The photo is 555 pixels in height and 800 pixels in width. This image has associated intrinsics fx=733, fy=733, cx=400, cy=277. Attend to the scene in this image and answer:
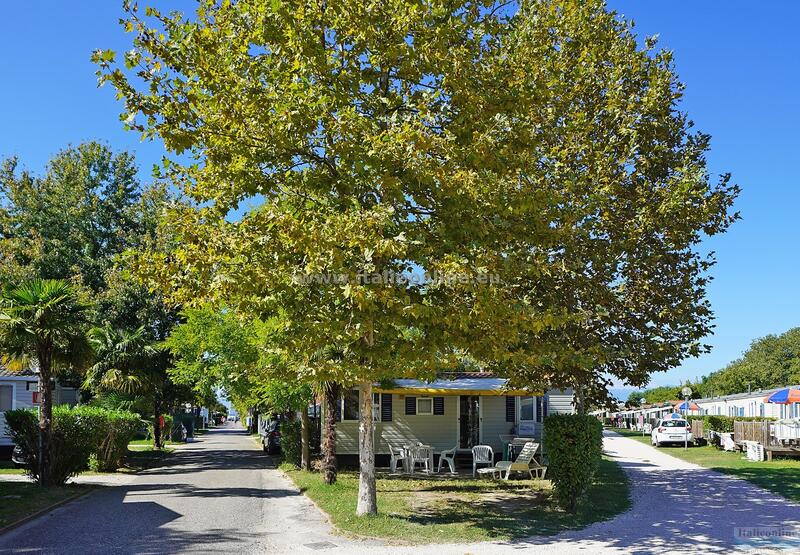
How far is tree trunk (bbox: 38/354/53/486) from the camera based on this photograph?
16922 mm

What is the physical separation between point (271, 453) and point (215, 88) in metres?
23.8

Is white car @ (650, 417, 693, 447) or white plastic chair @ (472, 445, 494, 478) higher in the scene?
white plastic chair @ (472, 445, 494, 478)

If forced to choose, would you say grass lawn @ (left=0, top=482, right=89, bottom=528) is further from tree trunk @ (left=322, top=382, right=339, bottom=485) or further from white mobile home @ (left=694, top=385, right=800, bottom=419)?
white mobile home @ (left=694, top=385, right=800, bottom=419)

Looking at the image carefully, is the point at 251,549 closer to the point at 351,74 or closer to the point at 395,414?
the point at 351,74

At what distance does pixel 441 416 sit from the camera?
973 inches

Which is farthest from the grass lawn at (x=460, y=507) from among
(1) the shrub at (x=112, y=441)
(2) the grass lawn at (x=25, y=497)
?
(1) the shrub at (x=112, y=441)

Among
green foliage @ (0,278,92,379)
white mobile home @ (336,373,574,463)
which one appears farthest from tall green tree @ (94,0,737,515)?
white mobile home @ (336,373,574,463)

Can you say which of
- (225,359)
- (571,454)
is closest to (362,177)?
(571,454)

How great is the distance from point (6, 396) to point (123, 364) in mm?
4625

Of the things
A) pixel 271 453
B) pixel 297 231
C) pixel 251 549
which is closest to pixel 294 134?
pixel 297 231

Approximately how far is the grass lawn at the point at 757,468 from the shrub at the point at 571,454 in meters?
5.17

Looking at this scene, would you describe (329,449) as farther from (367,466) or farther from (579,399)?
(579,399)

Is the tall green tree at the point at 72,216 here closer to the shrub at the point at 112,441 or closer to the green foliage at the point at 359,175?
the shrub at the point at 112,441

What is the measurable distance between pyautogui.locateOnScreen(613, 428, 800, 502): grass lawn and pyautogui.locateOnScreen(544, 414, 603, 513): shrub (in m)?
5.17
